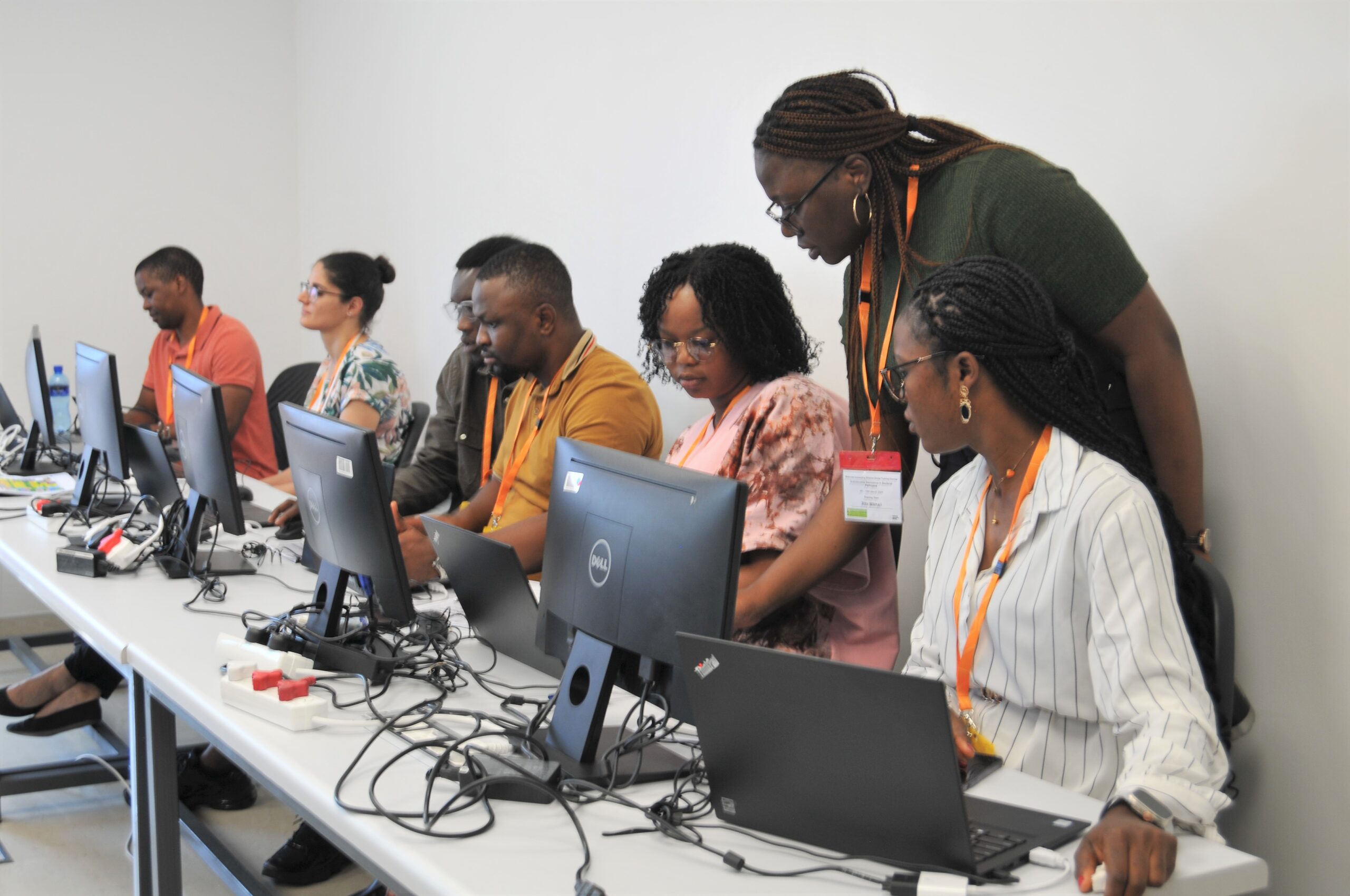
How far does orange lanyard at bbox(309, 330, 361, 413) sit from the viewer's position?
127 inches

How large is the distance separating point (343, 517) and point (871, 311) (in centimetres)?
94

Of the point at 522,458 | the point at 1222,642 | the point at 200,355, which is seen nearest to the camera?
the point at 1222,642

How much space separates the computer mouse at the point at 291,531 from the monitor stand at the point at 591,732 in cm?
141

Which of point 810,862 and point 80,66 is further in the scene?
point 80,66

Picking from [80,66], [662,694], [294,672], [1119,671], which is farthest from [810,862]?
[80,66]

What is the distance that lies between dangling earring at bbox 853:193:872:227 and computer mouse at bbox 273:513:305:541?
1.53 metres

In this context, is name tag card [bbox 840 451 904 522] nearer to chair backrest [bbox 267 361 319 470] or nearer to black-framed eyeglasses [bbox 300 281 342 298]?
black-framed eyeglasses [bbox 300 281 342 298]

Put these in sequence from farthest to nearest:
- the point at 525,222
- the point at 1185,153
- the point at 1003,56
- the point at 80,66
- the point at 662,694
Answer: the point at 80,66
the point at 525,222
the point at 1003,56
the point at 1185,153
the point at 662,694

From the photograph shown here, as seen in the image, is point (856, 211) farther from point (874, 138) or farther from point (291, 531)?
point (291, 531)

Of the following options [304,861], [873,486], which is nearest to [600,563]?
[873,486]

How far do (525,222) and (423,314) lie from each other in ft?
2.70

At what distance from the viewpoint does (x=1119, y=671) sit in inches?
49.1

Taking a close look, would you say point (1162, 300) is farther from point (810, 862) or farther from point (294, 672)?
point (294, 672)

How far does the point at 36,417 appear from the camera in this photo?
3.63 metres
